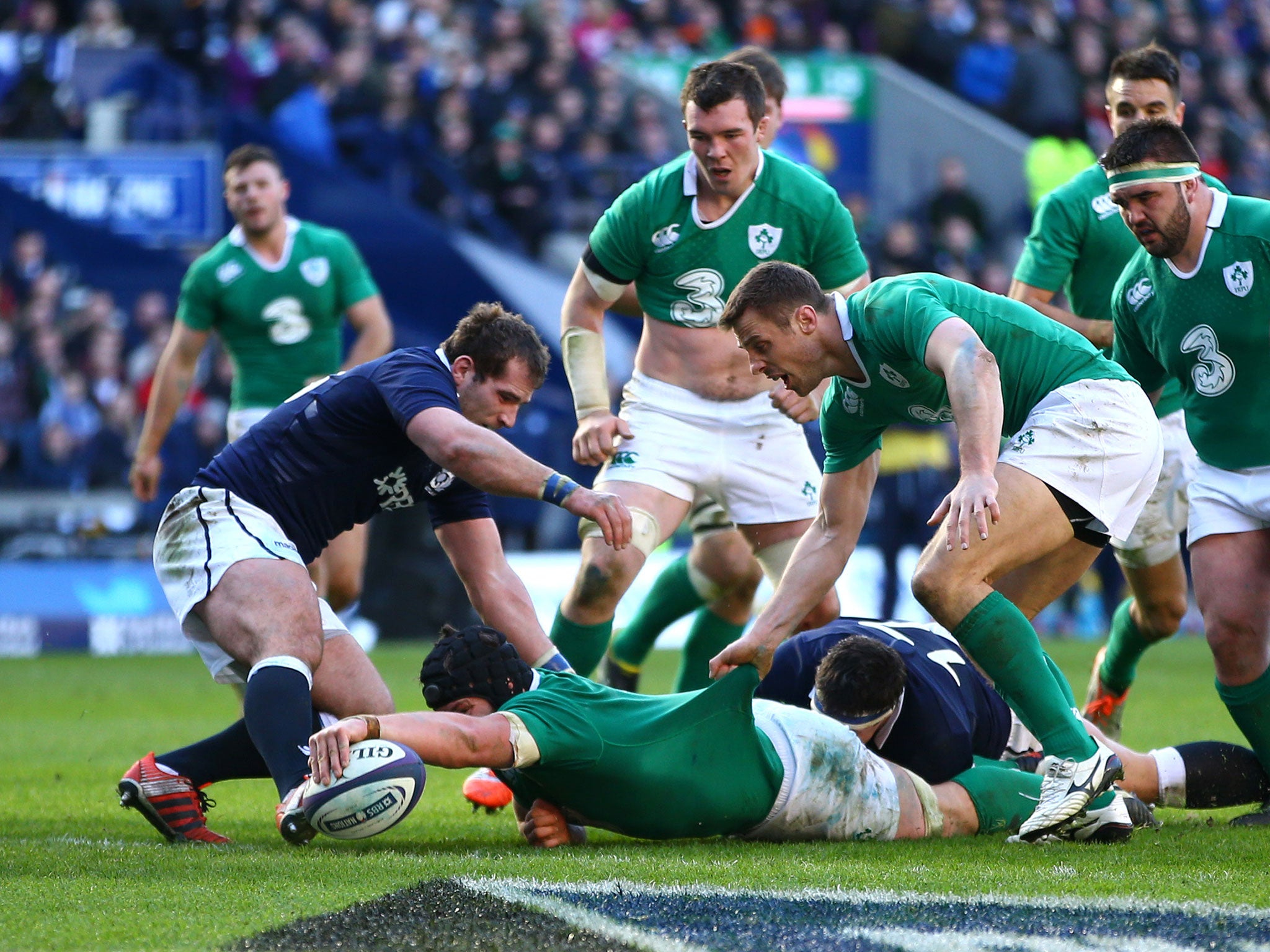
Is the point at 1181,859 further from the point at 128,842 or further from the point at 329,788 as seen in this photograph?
the point at 128,842

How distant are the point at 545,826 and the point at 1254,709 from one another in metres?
2.39

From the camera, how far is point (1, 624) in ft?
44.3

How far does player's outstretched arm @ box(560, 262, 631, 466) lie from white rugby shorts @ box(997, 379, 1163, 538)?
1.90 metres

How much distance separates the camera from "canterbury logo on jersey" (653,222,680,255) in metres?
6.25

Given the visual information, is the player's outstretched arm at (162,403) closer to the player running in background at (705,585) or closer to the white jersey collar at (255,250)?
the white jersey collar at (255,250)

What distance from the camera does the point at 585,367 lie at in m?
6.41

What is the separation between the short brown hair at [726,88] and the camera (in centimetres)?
593

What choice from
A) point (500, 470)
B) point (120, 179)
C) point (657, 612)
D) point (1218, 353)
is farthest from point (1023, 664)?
point (120, 179)

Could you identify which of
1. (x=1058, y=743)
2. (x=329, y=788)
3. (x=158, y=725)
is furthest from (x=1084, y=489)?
(x=158, y=725)

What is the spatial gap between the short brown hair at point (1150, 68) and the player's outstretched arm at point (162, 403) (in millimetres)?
4554

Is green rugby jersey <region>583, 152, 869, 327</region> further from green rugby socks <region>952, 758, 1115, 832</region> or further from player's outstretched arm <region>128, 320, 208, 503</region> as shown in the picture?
player's outstretched arm <region>128, 320, 208, 503</region>

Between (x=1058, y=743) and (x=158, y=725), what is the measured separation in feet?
18.1

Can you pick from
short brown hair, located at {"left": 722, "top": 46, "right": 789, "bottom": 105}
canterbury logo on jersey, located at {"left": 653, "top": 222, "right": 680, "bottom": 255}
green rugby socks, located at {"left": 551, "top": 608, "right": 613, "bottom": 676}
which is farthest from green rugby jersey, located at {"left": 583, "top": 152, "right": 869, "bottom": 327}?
green rugby socks, located at {"left": 551, "top": 608, "right": 613, "bottom": 676}

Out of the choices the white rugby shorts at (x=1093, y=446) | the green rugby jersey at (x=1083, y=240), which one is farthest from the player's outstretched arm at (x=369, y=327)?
the white rugby shorts at (x=1093, y=446)
